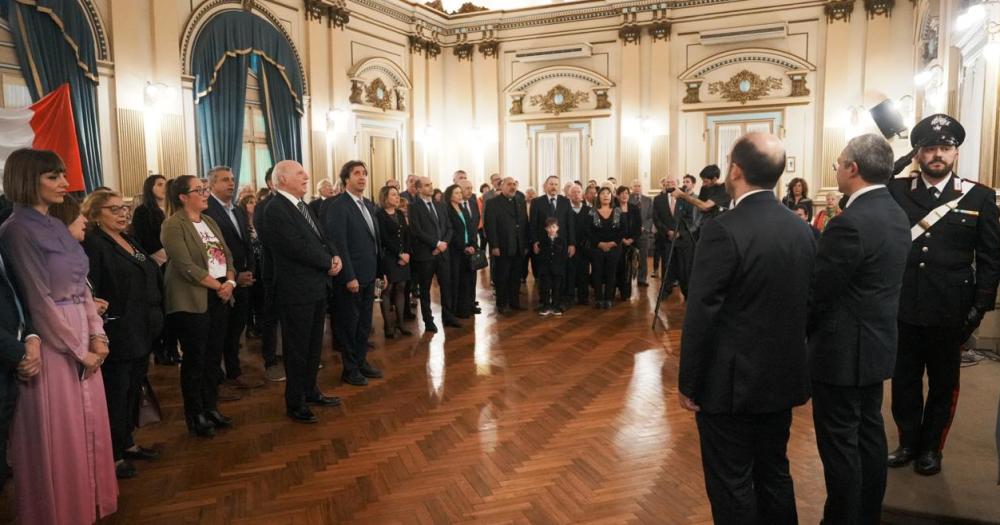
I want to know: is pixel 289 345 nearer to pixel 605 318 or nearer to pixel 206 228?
pixel 206 228

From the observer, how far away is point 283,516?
2799 mm

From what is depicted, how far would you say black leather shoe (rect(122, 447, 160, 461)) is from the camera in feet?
11.1

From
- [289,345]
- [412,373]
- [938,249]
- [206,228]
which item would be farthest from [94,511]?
[938,249]

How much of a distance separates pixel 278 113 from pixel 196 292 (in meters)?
6.79

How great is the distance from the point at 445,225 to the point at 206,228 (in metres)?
2.99

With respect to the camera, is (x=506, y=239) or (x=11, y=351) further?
(x=506, y=239)

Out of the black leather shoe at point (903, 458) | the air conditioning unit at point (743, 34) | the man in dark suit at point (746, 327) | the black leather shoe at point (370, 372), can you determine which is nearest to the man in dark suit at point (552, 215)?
the black leather shoe at point (370, 372)

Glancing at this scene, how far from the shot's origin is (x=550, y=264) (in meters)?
7.17

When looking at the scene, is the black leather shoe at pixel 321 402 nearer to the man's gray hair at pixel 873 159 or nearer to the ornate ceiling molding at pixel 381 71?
the man's gray hair at pixel 873 159

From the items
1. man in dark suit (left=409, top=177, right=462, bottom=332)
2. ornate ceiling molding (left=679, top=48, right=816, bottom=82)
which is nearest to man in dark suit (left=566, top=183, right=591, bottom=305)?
man in dark suit (left=409, top=177, right=462, bottom=332)

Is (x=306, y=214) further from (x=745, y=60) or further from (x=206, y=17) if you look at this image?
(x=745, y=60)

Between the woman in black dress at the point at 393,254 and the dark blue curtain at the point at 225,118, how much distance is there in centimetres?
384

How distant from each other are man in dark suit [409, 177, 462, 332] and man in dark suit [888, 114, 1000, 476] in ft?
13.4

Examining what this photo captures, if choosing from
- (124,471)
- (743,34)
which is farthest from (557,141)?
(124,471)
